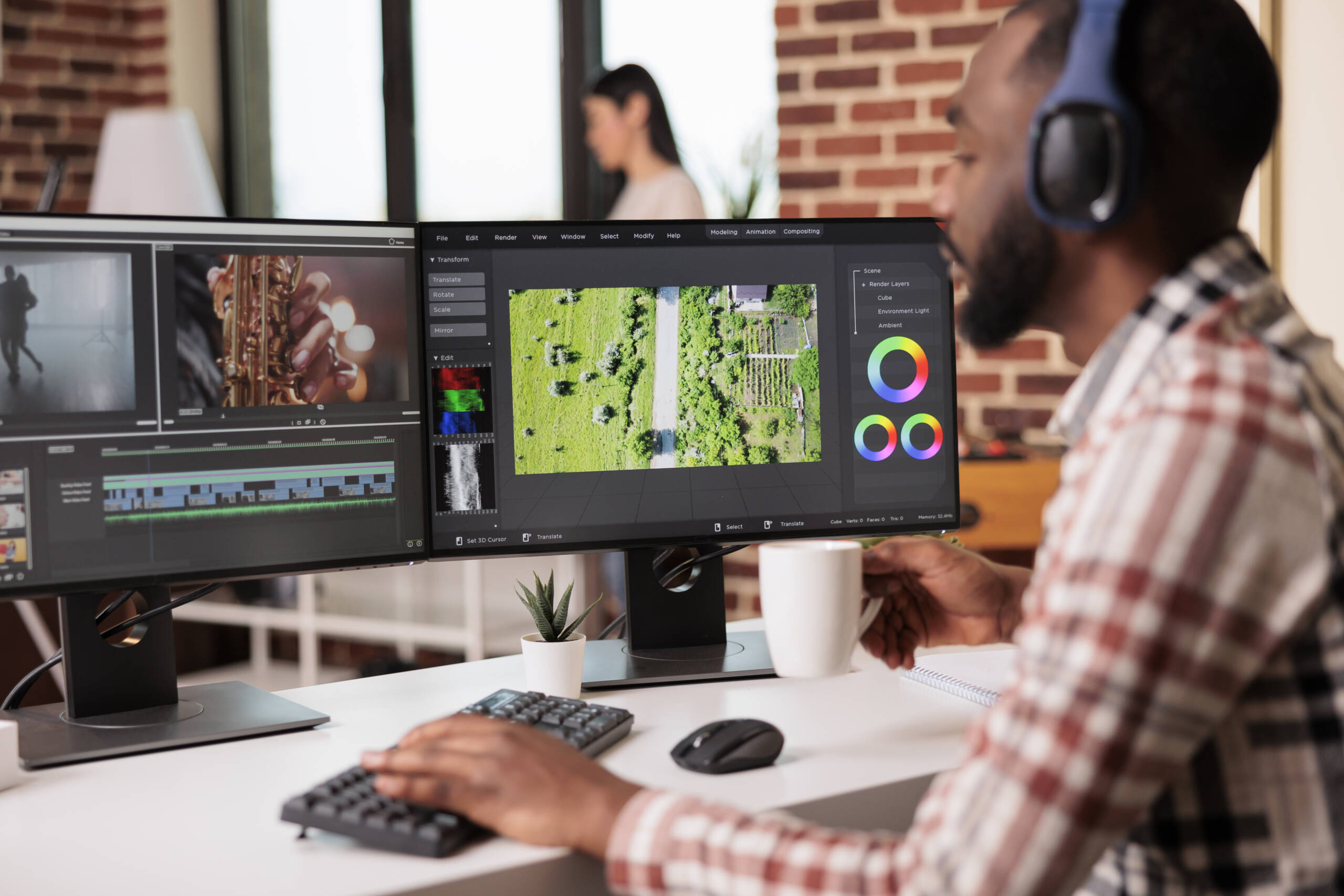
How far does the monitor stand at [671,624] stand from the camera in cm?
141

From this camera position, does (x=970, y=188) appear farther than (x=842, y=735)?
No

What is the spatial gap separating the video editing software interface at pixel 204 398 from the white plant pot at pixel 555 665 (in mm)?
182

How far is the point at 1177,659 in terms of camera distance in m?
0.61

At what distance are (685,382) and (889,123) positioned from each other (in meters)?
1.57

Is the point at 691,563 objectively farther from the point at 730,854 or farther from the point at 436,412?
the point at 730,854

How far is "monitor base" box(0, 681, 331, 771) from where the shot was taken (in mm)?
1109

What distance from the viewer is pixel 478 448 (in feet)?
4.36

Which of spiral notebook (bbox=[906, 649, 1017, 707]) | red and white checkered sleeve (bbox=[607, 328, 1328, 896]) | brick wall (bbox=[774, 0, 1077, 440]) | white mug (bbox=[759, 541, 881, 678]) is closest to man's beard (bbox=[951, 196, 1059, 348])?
red and white checkered sleeve (bbox=[607, 328, 1328, 896])

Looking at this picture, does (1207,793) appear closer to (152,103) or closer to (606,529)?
(606,529)

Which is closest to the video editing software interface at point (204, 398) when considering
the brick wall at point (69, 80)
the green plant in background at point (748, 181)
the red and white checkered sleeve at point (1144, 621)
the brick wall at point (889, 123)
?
the red and white checkered sleeve at point (1144, 621)

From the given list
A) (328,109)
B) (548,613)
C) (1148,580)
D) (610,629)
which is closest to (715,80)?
(328,109)

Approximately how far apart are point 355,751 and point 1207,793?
28.5 inches

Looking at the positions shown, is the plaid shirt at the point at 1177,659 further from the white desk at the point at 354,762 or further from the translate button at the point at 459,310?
the translate button at the point at 459,310

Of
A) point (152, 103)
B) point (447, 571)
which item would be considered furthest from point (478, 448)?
point (152, 103)
